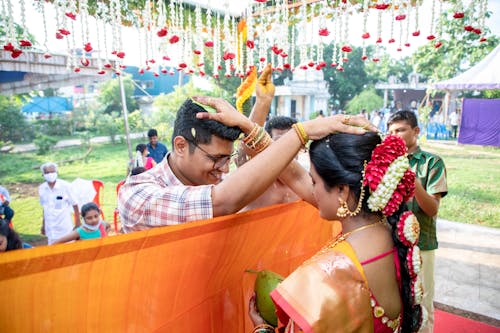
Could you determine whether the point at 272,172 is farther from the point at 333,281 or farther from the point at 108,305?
the point at 108,305

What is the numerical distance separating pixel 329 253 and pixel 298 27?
3981 millimetres

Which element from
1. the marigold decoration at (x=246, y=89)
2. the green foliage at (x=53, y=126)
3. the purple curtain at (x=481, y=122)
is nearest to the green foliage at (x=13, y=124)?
the green foliage at (x=53, y=126)

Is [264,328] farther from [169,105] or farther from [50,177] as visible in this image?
[169,105]

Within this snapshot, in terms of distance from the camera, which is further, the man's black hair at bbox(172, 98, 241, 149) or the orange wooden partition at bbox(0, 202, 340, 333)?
the man's black hair at bbox(172, 98, 241, 149)

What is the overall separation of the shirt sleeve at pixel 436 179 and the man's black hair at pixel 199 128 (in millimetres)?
2171

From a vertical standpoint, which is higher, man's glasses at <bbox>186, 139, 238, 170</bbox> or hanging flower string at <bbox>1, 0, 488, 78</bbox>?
hanging flower string at <bbox>1, 0, 488, 78</bbox>

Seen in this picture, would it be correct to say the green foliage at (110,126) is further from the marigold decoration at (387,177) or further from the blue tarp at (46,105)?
the marigold decoration at (387,177)

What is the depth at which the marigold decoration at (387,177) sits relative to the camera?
4.68 feet

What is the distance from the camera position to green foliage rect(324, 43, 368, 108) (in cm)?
3847

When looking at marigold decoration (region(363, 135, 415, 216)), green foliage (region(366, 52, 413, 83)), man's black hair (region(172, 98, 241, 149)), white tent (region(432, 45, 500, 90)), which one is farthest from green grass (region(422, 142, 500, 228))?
green foliage (region(366, 52, 413, 83))

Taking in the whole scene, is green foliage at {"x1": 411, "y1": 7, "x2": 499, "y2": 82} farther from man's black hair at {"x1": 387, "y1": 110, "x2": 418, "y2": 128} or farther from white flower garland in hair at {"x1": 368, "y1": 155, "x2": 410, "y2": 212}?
white flower garland in hair at {"x1": 368, "y1": 155, "x2": 410, "y2": 212}

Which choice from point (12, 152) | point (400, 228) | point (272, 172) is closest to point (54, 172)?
point (272, 172)

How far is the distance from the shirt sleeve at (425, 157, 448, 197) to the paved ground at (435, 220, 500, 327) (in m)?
1.72

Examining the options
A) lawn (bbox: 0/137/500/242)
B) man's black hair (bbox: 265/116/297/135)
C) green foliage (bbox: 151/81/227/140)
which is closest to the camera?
man's black hair (bbox: 265/116/297/135)
